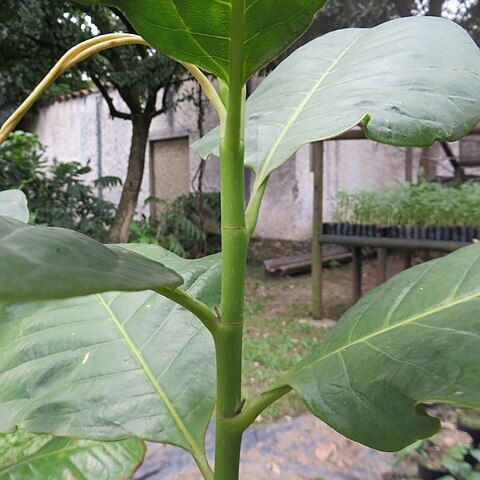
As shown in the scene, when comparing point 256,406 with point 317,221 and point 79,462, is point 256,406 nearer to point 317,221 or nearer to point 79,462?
point 79,462

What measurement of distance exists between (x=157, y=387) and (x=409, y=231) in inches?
114

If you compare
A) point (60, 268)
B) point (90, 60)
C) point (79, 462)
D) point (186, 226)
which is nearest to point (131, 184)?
point (186, 226)

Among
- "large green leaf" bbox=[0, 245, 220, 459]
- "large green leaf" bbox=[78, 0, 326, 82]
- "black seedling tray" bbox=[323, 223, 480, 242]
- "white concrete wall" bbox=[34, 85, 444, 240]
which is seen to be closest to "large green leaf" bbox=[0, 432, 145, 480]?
"large green leaf" bbox=[0, 245, 220, 459]

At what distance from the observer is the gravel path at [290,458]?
1846 millimetres

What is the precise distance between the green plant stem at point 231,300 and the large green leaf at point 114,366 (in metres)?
0.08

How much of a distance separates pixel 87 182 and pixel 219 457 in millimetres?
7271

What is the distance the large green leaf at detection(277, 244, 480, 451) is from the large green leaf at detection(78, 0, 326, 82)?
0.78ft

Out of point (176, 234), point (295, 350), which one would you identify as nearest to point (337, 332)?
point (295, 350)

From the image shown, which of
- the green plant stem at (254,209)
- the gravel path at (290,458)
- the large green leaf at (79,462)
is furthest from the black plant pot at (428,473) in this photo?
the green plant stem at (254,209)

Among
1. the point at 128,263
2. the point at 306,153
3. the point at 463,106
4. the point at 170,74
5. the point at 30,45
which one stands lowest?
the point at 128,263

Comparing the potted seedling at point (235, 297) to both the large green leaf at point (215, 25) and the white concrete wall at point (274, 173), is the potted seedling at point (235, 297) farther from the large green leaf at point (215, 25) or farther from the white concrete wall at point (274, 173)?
the white concrete wall at point (274, 173)

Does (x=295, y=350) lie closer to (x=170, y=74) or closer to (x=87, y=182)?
(x=170, y=74)

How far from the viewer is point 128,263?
0.25 m

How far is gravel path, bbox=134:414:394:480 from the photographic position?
6.06ft
